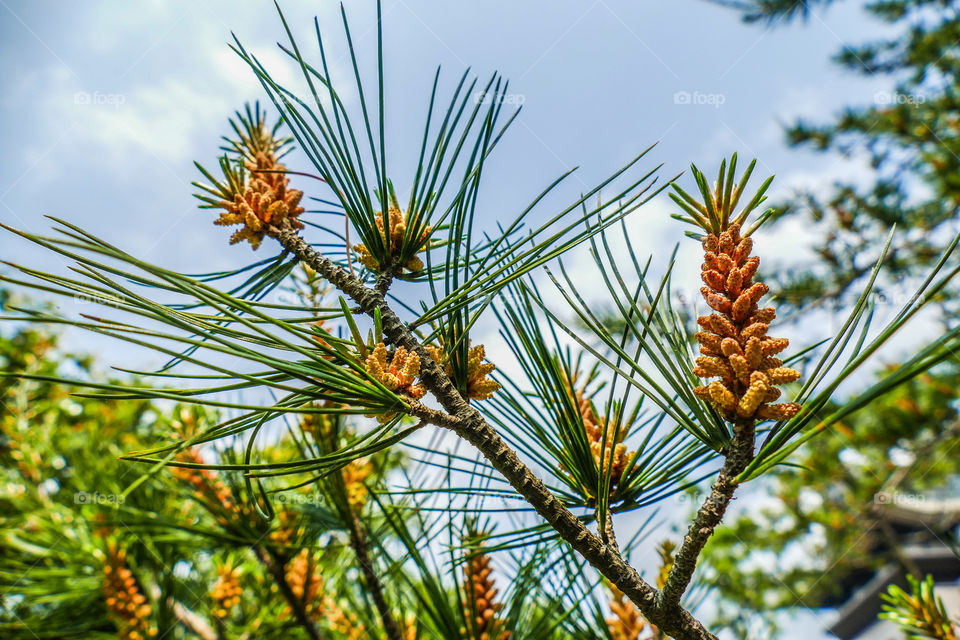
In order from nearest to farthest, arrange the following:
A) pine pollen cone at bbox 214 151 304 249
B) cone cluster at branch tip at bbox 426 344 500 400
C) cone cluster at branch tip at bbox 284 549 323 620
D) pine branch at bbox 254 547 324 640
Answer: cone cluster at branch tip at bbox 426 344 500 400, pine pollen cone at bbox 214 151 304 249, pine branch at bbox 254 547 324 640, cone cluster at branch tip at bbox 284 549 323 620

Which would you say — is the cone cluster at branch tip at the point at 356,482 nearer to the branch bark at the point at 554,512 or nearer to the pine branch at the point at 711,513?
the branch bark at the point at 554,512

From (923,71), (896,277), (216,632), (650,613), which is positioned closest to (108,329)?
(650,613)

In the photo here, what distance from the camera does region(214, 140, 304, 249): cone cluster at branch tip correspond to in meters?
0.67

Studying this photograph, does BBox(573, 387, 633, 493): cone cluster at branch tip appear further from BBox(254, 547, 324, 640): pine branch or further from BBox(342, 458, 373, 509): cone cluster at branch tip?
BBox(254, 547, 324, 640): pine branch

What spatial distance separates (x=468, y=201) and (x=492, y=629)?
24.6 inches

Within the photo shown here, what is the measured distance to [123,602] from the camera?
1.22 m

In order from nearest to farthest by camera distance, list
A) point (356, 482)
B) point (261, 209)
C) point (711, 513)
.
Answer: point (711, 513) < point (261, 209) < point (356, 482)

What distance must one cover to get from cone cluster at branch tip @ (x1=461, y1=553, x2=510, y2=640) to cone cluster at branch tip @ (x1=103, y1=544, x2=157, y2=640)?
81cm

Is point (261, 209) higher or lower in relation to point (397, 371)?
higher

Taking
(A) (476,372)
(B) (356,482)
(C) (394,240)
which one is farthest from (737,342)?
(B) (356,482)

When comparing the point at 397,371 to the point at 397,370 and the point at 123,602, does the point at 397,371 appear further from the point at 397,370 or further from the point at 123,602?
the point at 123,602

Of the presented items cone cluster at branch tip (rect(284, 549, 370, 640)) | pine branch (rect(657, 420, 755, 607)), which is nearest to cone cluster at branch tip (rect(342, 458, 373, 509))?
cone cluster at branch tip (rect(284, 549, 370, 640))

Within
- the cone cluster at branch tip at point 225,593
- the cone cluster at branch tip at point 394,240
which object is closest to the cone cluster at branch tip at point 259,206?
the cone cluster at branch tip at point 394,240
